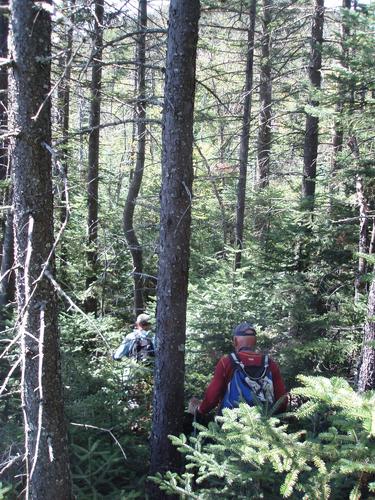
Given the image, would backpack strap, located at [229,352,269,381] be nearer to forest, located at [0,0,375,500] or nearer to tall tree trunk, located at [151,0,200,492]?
forest, located at [0,0,375,500]

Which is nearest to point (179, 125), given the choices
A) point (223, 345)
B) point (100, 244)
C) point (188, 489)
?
point (188, 489)

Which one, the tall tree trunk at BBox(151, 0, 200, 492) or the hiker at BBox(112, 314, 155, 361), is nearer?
the tall tree trunk at BBox(151, 0, 200, 492)

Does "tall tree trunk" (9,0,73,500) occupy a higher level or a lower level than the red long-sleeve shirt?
higher

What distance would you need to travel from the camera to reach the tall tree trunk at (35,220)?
129 inches

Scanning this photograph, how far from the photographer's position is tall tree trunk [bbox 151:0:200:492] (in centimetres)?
463

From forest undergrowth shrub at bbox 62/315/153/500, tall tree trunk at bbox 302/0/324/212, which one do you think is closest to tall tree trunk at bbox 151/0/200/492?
forest undergrowth shrub at bbox 62/315/153/500

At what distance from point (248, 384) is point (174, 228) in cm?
181

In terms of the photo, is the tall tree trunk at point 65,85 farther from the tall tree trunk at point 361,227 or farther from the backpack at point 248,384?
the tall tree trunk at point 361,227

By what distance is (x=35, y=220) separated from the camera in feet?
11.4

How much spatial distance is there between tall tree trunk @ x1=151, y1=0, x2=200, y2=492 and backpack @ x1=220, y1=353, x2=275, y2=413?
0.71 m

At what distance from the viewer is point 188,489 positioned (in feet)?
12.0

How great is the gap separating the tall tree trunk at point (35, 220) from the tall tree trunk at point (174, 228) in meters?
1.46

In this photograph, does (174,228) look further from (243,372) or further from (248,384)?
(248,384)

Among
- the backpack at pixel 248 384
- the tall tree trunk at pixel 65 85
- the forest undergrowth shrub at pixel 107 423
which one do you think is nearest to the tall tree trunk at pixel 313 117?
the tall tree trunk at pixel 65 85
